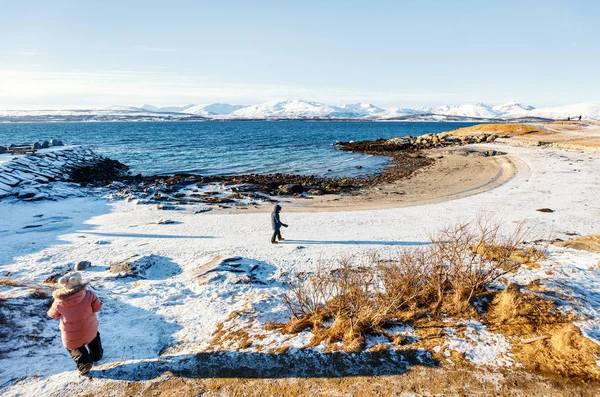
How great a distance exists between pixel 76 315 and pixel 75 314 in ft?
0.08

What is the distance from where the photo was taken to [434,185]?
1000 inches

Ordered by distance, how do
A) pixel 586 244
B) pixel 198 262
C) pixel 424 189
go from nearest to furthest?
pixel 586 244
pixel 198 262
pixel 424 189

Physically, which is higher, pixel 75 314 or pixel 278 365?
pixel 75 314

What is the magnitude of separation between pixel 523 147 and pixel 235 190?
3641cm

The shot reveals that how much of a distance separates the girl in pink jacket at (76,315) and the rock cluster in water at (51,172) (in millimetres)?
18119

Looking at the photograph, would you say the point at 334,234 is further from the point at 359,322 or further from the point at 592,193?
the point at 592,193

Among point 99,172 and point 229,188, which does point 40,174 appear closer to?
point 99,172

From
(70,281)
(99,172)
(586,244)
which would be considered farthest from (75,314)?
(99,172)

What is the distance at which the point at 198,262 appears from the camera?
35.2ft

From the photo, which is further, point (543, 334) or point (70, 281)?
point (543, 334)

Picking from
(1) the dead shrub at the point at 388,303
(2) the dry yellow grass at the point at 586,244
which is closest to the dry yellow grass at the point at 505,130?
(2) the dry yellow grass at the point at 586,244

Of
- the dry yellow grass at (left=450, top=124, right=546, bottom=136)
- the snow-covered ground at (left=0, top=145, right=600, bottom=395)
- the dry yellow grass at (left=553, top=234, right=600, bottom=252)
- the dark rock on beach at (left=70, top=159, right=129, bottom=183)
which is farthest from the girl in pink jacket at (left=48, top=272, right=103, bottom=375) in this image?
the dry yellow grass at (left=450, top=124, right=546, bottom=136)

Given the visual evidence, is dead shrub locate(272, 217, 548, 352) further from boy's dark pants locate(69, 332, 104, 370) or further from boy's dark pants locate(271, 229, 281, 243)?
boy's dark pants locate(271, 229, 281, 243)

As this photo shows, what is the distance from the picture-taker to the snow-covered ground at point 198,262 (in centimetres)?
593
